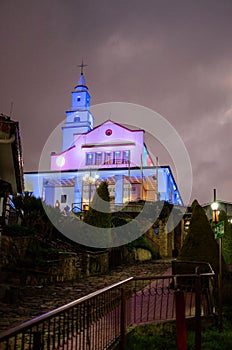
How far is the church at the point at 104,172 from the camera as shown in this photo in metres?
47.6

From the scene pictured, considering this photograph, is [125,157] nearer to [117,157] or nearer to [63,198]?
[117,157]

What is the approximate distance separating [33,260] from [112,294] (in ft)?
32.8

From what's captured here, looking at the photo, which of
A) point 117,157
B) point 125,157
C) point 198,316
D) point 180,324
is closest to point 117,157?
point 117,157

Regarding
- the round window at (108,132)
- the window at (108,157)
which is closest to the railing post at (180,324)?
the window at (108,157)

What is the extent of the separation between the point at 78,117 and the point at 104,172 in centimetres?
2376

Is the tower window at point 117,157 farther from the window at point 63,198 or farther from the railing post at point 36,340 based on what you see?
the railing post at point 36,340

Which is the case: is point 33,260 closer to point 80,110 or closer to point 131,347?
point 131,347

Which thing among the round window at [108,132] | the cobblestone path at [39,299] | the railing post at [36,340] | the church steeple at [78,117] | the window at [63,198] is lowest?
the cobblestone path at [39,299]

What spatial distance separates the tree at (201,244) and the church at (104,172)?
30720mm

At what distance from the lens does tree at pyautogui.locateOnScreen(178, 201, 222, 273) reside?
13.2 m

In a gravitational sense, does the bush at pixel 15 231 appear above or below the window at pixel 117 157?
below

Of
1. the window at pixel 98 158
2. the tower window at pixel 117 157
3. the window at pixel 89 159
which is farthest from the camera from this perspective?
the window at pixel 89 159

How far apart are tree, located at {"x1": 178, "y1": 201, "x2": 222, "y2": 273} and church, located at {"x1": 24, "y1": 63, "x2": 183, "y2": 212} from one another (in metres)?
30.7

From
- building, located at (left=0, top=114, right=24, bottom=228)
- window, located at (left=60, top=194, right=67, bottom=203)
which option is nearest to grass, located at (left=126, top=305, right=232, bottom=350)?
building, located at (left=0, top=114, right=24, bottom=228)
